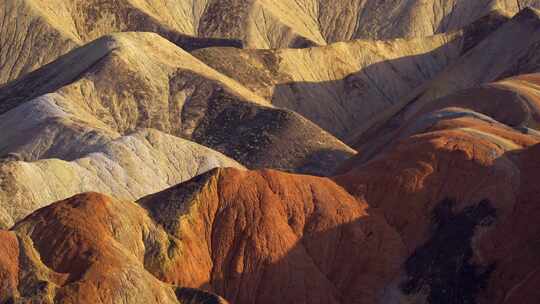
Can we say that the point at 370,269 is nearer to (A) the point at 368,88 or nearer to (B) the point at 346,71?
(A) the point at 368,88

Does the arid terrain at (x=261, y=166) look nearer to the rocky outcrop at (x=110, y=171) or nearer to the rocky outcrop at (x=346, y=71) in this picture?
the rocky outcrop at (x=110, y=171)

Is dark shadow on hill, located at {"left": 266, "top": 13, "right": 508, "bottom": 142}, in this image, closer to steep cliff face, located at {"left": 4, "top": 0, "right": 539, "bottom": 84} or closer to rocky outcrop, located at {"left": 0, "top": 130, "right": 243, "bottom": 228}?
steep cliff face, located at {"left": 4, "top": 0, "right": 539, "bottom": 84}

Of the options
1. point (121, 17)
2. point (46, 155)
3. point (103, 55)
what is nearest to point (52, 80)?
point (103, 55)

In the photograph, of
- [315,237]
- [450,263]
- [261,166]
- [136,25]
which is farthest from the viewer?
[136,25]

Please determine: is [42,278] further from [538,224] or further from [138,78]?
[138,78]

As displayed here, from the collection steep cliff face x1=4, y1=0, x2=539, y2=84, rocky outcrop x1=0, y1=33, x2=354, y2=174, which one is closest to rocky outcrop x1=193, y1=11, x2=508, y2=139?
rocky outcrop x1=0, y1=33, x2=354, y2=174

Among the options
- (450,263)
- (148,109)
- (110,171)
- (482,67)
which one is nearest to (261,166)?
(148,109)

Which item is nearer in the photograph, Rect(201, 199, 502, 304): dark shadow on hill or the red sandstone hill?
the red sandstone hill

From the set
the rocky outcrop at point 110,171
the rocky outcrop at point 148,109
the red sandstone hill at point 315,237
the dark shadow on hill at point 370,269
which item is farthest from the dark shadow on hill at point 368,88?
the dark shadow on hill at point 370,269

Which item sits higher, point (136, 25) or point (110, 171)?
point (110, 171)
